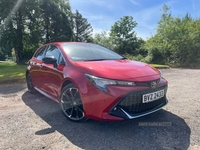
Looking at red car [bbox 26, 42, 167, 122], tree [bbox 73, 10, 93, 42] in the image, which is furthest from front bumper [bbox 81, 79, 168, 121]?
tree [bbox 73, 10, 93, 42]

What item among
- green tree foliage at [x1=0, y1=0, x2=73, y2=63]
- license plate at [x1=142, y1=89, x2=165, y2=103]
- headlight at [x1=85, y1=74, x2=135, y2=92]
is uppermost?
green tree foliage at [x1=0, y1=0, x2=73, y2=63]

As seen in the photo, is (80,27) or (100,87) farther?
(80,27)

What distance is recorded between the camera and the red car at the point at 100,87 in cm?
250

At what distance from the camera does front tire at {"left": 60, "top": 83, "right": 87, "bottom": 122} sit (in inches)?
115

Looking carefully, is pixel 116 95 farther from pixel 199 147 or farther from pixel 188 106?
pixel 188 106

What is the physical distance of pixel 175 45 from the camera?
16984 millimetres

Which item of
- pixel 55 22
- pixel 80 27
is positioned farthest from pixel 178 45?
pixel 80 27

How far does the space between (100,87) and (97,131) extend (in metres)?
0.72

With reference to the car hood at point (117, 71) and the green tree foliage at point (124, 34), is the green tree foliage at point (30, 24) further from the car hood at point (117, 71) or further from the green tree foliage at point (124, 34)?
the car hood at point (117, 71)

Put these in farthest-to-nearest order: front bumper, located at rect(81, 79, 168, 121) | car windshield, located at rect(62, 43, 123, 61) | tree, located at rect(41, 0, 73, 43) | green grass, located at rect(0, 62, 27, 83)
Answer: tree, located at rect(41, 0, 73, 43) → green grass, located at rect(0, 62, 27, 83) → car windshield, located at rect(62, 43, 123, 61) → front bumper, located at rect(81, 79, 168, 121)

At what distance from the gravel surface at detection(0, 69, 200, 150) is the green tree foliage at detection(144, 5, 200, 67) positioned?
13700mm

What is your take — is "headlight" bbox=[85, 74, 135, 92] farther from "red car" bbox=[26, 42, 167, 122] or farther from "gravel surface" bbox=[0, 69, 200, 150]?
"gravel surface" bbox=[0, 69, 200, 150]

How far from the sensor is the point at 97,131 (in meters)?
2.71

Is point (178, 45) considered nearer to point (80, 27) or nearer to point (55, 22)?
point (55, 22)
